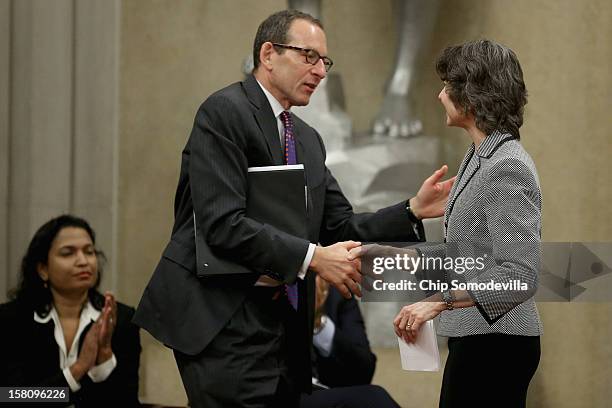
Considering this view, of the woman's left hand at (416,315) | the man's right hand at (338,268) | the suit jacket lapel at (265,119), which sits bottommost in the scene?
the woman's left hand at (416,315)

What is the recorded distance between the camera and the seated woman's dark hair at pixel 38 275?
4355mm

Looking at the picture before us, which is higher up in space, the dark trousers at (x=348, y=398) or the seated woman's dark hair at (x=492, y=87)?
the seated woman's dark hair at (x=492, y=87)

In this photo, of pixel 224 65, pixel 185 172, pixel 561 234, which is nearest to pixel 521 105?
pixel 185 172

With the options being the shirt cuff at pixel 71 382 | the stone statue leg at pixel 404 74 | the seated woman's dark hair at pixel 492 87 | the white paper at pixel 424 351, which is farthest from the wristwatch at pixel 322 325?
the seated woman's dark hair at pixel 492 87

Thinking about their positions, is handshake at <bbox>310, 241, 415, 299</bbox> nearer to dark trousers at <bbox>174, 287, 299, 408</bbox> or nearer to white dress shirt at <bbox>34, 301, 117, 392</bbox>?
dark trousers at <bbox>174, 287, 299, 408</bbox>

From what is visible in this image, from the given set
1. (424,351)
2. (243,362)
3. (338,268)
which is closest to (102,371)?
(243,362)

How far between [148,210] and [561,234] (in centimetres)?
226

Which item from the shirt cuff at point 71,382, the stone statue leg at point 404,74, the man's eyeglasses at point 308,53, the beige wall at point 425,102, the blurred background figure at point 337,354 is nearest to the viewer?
the man's eyeglasses at point 308,53

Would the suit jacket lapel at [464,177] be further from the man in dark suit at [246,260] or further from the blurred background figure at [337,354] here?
the blurred background figure at [337,354]

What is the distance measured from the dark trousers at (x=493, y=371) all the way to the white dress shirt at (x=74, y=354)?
2200 millimetres

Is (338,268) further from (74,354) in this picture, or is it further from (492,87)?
(74,354)

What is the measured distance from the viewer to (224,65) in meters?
5.68

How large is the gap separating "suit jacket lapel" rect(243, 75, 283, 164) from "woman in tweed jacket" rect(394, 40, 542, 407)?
563 mm

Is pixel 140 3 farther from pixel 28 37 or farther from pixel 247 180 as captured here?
pixel 247 180
